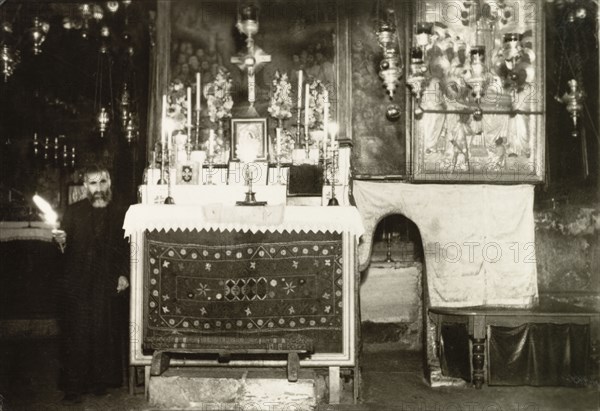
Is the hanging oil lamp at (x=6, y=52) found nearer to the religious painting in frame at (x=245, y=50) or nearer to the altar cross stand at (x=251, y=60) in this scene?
the religious painting in frame at (x=245, y=50)

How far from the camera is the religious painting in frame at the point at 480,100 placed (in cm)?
770

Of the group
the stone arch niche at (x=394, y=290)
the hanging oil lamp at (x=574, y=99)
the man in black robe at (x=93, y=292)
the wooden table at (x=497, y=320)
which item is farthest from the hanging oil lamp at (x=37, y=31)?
the hanging oil lamp at (x=574, y=99)

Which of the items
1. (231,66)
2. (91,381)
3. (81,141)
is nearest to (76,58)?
(81,141)

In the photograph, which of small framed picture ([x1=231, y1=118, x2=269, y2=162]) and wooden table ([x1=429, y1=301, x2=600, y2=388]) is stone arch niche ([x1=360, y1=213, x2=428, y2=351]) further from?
small framed picture ([x1=231, y1=118, x2=269, y2=162])

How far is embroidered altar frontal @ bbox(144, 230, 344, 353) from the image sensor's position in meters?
6.00

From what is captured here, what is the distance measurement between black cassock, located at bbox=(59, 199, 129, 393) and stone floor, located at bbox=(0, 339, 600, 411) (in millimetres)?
319

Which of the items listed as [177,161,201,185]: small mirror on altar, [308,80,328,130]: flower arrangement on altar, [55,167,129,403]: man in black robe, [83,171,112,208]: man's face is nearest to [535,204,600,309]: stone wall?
[308,80,328,130]: flower arrangement on altar

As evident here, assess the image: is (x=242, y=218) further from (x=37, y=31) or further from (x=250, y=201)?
(x=37, y=31)

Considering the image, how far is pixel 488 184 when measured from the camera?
7746mm

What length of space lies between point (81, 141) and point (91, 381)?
6.05 meters

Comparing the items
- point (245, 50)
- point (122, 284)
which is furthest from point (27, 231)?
point (245, 50)

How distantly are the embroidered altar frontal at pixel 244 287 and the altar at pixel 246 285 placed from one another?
0.01 metres

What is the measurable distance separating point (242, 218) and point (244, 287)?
766mm

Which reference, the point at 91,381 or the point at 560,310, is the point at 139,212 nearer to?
the point at 91,381
